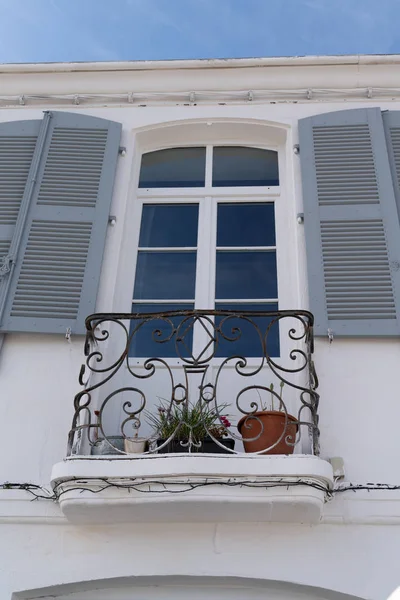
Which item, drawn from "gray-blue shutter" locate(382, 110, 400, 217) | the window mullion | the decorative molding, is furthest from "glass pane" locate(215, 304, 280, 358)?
the decorative molding

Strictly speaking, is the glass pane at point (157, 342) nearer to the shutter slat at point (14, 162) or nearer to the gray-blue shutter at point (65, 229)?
the gray-blue shutter at point (65, 229)

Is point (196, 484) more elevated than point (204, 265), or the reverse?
point (204, 265)

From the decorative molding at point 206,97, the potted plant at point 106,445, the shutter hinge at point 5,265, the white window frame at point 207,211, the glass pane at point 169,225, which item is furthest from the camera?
the decorative molding at point 206,97

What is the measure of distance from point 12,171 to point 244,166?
1988 millimetres

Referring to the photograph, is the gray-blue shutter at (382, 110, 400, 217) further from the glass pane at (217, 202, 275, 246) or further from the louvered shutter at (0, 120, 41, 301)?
the louvered shutter at (0, 120, 41, 301)

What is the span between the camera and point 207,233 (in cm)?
593

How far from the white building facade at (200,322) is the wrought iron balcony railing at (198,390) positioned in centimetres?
2

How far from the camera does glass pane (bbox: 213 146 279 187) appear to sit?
6.38m

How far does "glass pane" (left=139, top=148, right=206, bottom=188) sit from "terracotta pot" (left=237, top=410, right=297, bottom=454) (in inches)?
104

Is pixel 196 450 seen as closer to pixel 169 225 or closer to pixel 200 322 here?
pixel 200 322

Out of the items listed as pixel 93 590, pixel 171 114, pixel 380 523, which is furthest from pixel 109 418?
pixel 171 114

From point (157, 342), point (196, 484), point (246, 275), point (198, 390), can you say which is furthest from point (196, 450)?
point (246, 275)

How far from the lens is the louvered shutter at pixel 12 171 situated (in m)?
5.64

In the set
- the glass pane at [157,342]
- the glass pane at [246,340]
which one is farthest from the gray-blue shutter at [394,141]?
the glass pane at [157,342]
